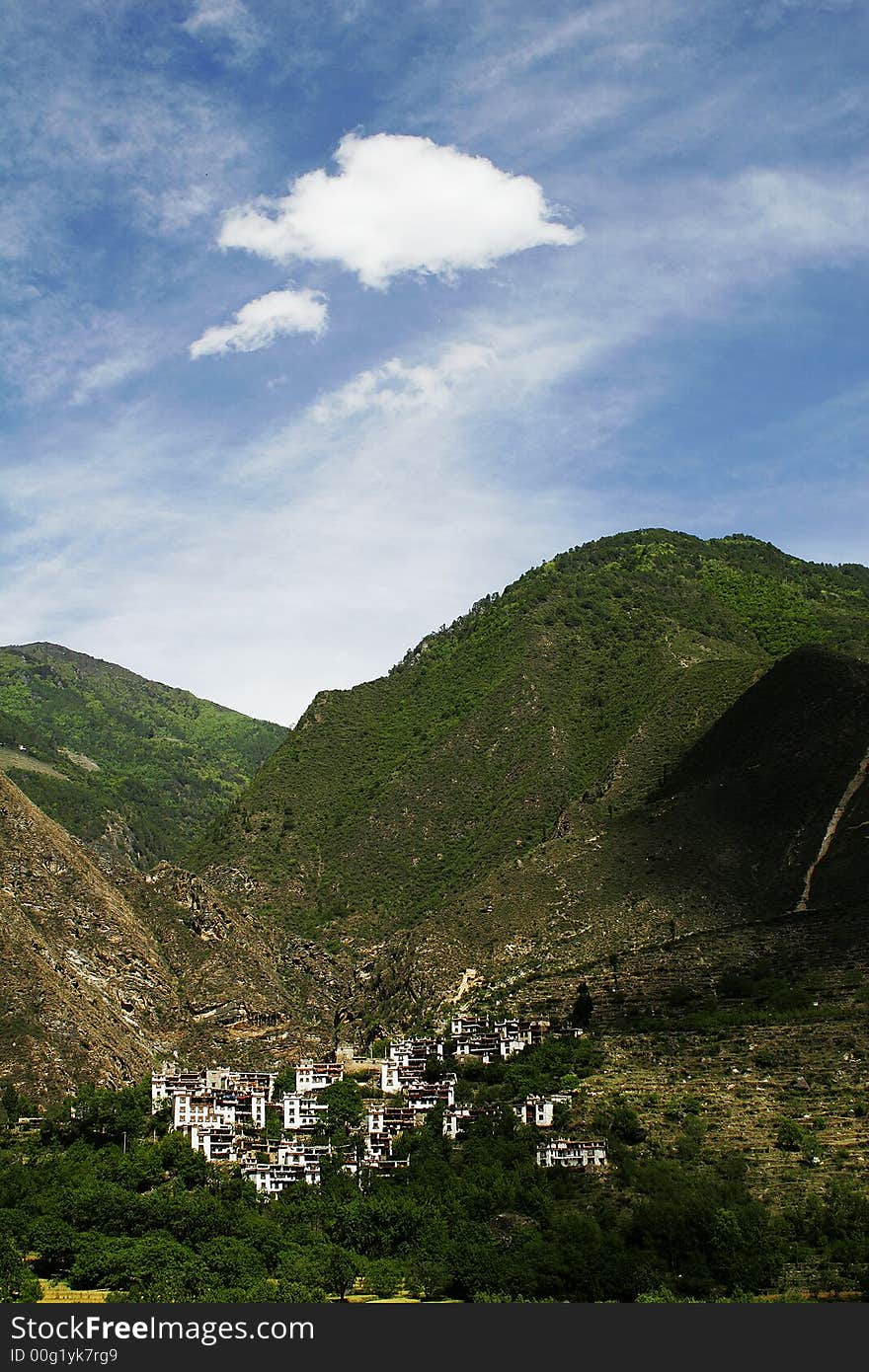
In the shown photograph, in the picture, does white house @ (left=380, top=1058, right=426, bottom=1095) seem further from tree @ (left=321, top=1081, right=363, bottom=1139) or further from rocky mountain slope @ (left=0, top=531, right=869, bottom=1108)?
rocky mountain slope @ (left=0, top=531, right=869, bottom=1108)

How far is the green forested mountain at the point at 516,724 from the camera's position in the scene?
452 feet

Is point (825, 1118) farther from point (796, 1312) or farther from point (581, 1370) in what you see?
point (581, 1370)

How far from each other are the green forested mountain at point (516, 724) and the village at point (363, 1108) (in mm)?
37784

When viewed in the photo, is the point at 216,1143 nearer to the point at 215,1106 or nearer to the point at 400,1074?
the point at 215,1106

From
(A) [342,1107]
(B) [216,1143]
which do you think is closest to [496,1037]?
(A) [342,1107]

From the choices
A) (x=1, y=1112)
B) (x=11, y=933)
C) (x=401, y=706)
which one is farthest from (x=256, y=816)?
(x=1, y=1112)

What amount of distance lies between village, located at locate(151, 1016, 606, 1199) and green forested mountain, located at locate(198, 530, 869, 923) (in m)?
37.8

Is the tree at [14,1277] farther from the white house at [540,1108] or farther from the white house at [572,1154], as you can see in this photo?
the white house at [540,1108]

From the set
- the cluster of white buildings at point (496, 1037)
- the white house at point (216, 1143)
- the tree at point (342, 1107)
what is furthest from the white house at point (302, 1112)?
the cluster of white buildings at point (496, 1037)

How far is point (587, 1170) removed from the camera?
71.6 m

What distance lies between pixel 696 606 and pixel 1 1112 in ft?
349

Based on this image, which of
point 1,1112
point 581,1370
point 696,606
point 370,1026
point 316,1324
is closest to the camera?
point 581,1370

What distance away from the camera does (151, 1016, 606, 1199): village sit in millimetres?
76750

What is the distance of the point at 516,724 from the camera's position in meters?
153
